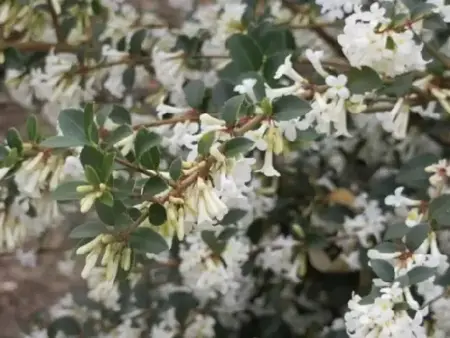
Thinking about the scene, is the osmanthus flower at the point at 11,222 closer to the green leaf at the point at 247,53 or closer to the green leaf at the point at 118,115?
the green leaf at the point at 118,115

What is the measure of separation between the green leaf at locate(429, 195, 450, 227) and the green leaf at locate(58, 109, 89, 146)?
349 millimetres

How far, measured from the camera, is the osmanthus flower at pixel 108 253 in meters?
0.60

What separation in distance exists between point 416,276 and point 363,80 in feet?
0.63

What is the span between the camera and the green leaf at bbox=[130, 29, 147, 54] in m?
1.03

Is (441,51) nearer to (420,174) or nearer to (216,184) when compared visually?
(420,174)

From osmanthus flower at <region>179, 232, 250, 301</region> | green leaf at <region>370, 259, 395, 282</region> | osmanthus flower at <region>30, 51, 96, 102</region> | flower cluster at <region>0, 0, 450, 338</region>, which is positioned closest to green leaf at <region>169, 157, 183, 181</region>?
flower cluster at <region>0, 0, 450, 338</region>

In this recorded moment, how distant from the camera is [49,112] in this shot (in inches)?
44.3

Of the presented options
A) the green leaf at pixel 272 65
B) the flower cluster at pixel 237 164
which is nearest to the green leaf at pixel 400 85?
the flower cluster at pixel 237 164

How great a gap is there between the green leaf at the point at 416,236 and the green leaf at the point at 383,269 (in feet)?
0.09

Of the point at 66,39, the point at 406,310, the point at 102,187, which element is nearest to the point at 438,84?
the point at 406,310

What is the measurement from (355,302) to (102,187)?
255 mm

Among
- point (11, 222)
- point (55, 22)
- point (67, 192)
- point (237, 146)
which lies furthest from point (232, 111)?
point (55, 22)

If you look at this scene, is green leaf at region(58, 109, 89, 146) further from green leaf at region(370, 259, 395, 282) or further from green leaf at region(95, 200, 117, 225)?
green leaf at region(370, 259, 395, 282)

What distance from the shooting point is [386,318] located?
0.64 m
